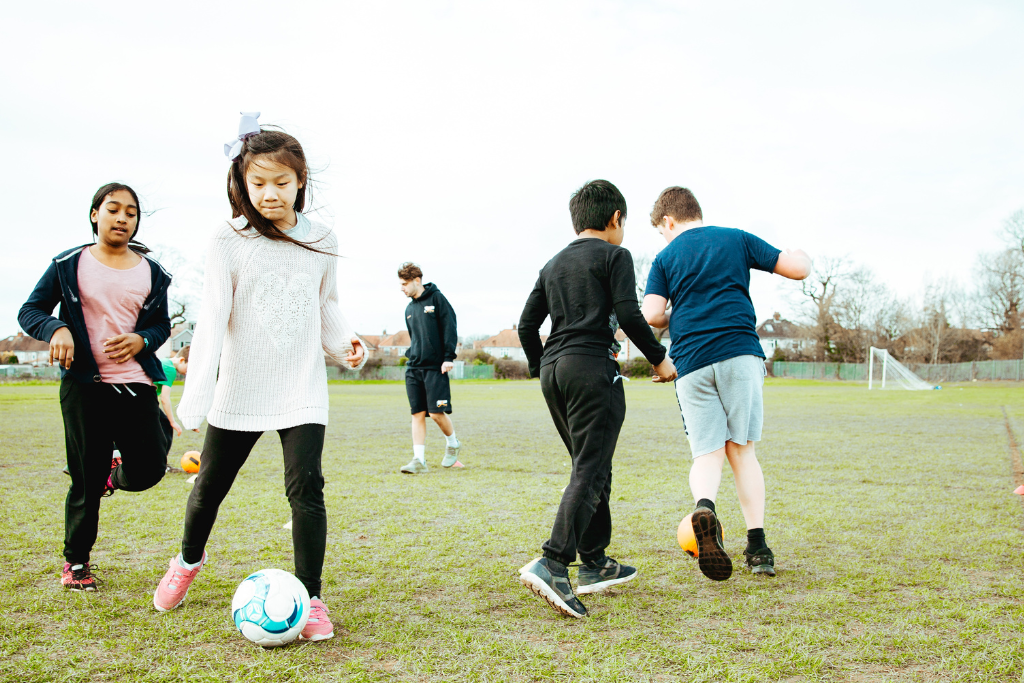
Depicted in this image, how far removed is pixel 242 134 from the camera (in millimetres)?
2943

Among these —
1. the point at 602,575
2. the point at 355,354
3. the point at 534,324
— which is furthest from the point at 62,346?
the point at 602,575

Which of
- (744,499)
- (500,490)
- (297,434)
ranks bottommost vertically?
(500,490)

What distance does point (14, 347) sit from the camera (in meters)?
87.1

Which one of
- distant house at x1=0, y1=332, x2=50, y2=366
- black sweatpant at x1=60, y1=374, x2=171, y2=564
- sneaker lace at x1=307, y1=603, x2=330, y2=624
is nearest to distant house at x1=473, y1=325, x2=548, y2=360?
distant house at x1=0, y1=332, x2=50, y2=366

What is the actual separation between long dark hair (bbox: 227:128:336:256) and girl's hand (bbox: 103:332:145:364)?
0.90m

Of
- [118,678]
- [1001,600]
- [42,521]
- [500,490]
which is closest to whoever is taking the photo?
[118,678]

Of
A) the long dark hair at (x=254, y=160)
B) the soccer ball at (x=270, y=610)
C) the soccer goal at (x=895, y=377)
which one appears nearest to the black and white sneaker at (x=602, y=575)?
the soccer ball at (x=270, y=610)

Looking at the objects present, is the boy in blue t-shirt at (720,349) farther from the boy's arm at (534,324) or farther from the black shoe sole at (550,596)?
the black shoe sole at (550,596)

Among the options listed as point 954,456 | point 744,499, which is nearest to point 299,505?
point 744,499

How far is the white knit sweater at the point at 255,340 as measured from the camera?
279cm

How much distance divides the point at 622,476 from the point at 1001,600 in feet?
12.7

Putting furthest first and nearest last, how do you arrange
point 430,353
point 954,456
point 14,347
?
point 14,347 < point 954,456 < point 430,353

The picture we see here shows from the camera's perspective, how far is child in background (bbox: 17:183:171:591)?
3.32 meters

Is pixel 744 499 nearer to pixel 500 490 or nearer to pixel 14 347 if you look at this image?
pixel 500 490
